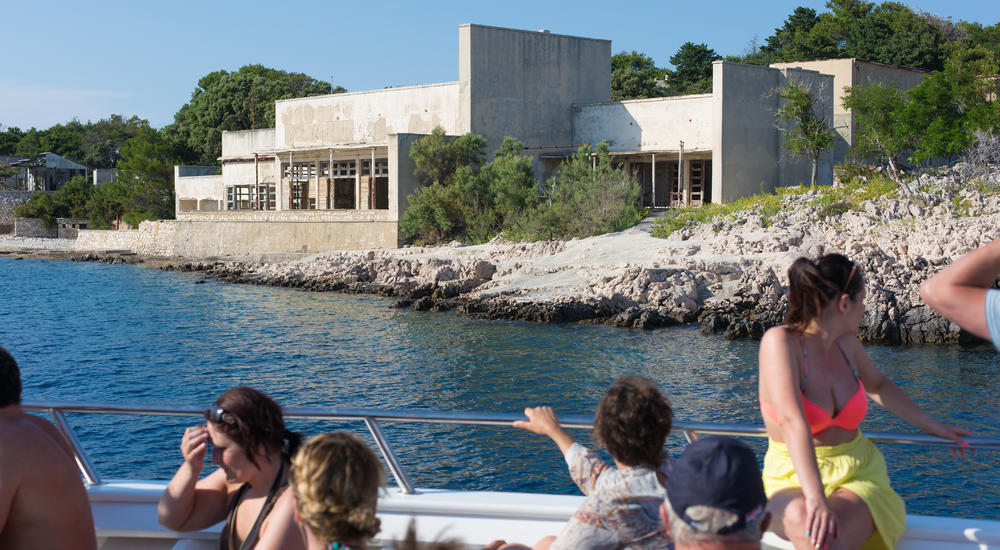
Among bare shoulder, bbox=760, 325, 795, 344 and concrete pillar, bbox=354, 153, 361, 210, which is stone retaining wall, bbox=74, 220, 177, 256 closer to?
concrete pillar, bbox=354, 153, 361, 210

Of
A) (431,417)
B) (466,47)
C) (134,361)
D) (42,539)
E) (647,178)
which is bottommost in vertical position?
(134,361)

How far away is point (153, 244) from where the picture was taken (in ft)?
169

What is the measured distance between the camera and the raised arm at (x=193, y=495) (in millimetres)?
3184

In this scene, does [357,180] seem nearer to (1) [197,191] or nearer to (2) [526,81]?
(2) [526,81]

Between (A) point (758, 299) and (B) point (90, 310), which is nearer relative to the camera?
(A) point (758, 299)

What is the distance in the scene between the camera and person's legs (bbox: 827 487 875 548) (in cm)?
310

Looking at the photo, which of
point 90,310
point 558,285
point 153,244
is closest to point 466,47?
point 558,285

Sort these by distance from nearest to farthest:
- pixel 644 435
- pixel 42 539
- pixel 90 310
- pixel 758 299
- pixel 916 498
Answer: pixel 644 435, pixel 42 539, pixel 916 498, pixel 758 299, pixel 90 310

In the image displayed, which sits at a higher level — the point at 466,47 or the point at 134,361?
the point at 466,47

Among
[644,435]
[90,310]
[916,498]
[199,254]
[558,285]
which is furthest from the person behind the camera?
[199,254]

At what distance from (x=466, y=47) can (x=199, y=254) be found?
66.1 feet

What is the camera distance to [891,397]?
144 inches

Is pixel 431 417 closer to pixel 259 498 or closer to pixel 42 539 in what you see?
pixel 259 498

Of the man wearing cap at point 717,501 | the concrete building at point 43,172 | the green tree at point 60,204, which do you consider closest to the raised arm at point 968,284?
the man wearing cap at point 717,501
